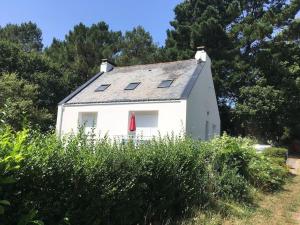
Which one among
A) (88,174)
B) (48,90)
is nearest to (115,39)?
(48,90)

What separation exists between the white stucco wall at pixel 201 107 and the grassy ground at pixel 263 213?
355 inches

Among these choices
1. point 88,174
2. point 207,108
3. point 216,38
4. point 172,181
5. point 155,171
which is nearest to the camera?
point 88,174

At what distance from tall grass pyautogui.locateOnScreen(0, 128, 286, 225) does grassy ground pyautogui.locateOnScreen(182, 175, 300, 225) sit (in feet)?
1.40

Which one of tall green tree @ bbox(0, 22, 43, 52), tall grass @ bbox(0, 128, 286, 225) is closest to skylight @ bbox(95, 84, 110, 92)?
tall grass @ bbox(0, 128, 286, 225)

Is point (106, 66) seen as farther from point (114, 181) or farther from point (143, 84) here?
point (114, 181)

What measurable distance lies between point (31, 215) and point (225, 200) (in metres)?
6.04

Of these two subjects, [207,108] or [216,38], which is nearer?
[207,108]

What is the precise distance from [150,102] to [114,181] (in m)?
15.3

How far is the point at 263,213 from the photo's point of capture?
864 cm

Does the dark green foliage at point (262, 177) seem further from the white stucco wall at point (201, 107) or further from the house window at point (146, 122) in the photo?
the house window at point (146, 122)

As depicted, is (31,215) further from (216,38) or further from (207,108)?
(216,38)

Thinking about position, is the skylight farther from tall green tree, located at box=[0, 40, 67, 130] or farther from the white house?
tall green tree, located at box=[0, 40, 67, 130]

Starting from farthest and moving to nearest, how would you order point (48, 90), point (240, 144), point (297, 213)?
point (48, 90)
point (240, 144)
point (297, 213)

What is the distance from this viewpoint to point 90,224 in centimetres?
495
